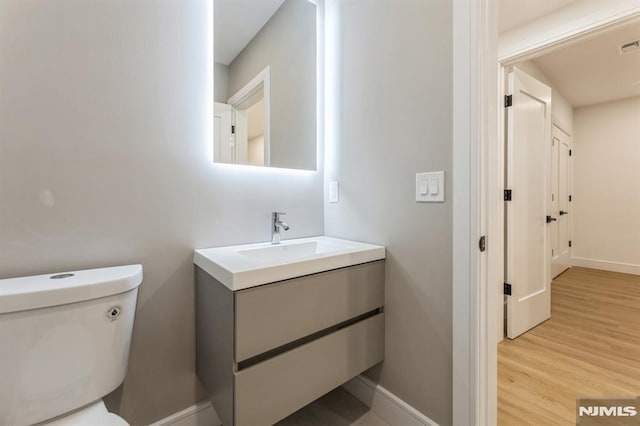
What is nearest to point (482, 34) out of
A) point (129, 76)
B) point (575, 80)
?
point (129, 76)

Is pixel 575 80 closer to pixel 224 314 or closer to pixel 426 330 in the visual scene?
pixel 426 330

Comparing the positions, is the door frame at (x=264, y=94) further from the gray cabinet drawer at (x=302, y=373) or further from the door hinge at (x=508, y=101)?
the door hinge at (x=508, y=101)

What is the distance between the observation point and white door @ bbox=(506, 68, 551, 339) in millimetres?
2191

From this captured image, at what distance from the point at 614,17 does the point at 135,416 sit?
331 cm

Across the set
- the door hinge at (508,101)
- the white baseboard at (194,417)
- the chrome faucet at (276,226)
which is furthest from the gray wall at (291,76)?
the door hinge at (508,101)

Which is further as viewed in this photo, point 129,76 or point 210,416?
point 210,416

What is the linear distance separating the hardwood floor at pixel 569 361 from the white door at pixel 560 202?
3.21 ft

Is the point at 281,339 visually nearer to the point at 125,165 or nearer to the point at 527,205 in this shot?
the point at 125,165

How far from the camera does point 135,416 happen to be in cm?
119

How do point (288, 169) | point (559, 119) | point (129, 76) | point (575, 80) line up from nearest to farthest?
point (129, 76)
point (288, 169)
point (575, 80)
point (559, 119)

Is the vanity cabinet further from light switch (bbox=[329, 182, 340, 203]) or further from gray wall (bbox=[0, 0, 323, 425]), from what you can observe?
light switch (bbox=[329, 182, 340, 203])

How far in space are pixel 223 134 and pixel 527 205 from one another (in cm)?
236

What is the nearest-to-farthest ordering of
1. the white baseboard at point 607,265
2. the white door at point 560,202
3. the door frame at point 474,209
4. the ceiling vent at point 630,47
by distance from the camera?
the door frame at point 474,209
the ceiling vent at point 630,47
the white door at point 560,202
the white baseboard at point 607,265

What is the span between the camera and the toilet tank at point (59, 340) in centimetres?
80
